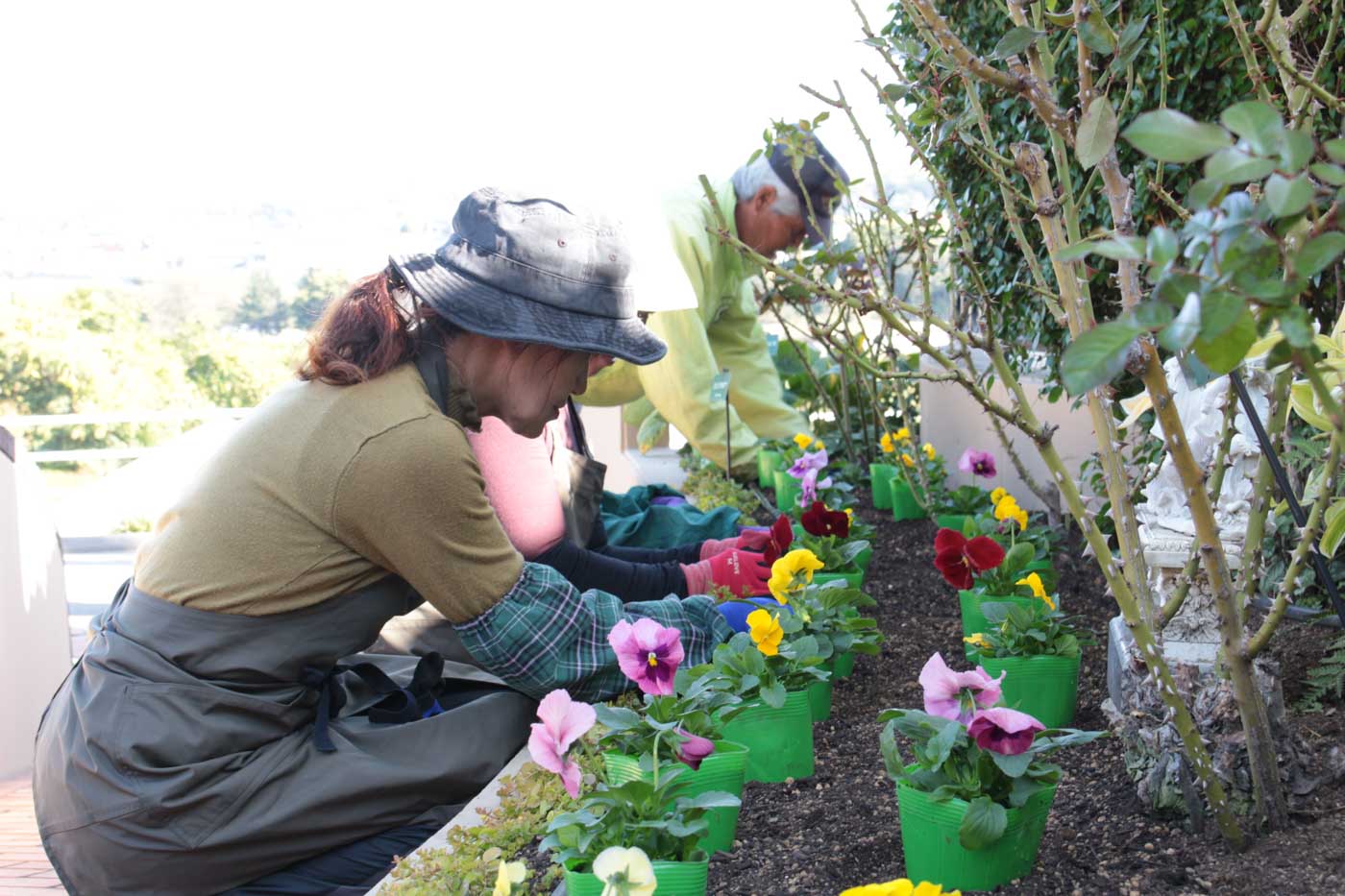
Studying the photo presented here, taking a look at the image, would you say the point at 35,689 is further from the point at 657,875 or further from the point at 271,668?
the point at 657,875

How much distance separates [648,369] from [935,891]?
331 centimetres

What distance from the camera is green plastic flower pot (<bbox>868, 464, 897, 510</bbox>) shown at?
4.49 metres

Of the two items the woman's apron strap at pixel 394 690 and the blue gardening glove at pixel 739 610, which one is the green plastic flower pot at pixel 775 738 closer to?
the blue gardening glove at pixel 739 610

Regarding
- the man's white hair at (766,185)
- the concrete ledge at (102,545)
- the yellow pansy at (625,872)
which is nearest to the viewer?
the yellow pansy at (625,872)

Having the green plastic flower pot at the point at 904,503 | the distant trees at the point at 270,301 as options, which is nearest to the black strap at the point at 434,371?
the green plastic flower pot at the point at 904,503

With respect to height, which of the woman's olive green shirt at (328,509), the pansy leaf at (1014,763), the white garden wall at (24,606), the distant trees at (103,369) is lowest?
the distant trees at (103,369)

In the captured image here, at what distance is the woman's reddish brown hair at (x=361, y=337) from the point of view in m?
1.93

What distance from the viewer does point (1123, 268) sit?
1.20 meters

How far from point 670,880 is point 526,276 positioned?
1.09m

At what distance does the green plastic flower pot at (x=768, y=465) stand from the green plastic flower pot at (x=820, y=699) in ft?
7.60

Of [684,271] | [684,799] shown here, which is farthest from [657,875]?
[684,271]

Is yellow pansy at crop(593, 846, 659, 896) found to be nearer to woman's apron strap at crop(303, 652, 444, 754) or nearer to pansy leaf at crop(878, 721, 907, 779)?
pansy leaf at crop(878, 721, 907, 779)

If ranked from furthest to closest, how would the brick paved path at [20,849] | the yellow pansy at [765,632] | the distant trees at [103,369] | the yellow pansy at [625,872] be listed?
the distant trees at [103,369], the brick paved path at [20,849], the yellow pansy at [765,632], the yellow pansy at [625,872]

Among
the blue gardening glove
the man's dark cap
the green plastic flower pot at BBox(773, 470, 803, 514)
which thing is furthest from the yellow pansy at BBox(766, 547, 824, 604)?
the man's dark cap
